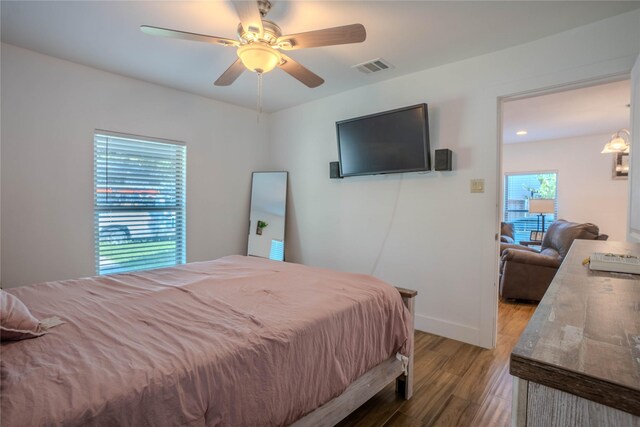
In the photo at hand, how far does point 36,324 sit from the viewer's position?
121cm

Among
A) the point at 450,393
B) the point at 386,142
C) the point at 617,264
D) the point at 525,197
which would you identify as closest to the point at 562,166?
the point at 525,197

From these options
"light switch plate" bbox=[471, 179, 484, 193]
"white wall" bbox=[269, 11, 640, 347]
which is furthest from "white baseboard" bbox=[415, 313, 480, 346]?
"light switch plate" bbox=[471, 179, 484, 193]

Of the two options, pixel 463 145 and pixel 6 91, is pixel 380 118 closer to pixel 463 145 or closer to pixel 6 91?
pixel 463 145

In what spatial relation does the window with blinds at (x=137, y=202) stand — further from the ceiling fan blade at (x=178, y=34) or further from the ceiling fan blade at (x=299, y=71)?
the ceiling fan blade at (x=299, y=71)

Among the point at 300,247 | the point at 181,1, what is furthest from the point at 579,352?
the point at 300,247

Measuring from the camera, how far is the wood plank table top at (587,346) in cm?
45

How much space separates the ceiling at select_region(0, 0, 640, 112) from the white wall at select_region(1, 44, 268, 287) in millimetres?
211

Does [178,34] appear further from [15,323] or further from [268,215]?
[268,215]

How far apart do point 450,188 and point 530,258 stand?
1714mm

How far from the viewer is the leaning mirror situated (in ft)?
13.8

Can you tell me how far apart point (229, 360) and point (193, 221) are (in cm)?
293

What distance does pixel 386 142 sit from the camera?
308 centimetres

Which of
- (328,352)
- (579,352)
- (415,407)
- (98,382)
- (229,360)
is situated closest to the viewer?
(579,352)

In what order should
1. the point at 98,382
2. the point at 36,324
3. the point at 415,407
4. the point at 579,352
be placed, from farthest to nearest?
the point at 415,407 → the point at 36,324 → the point at 98,382 → the point at 579,352
